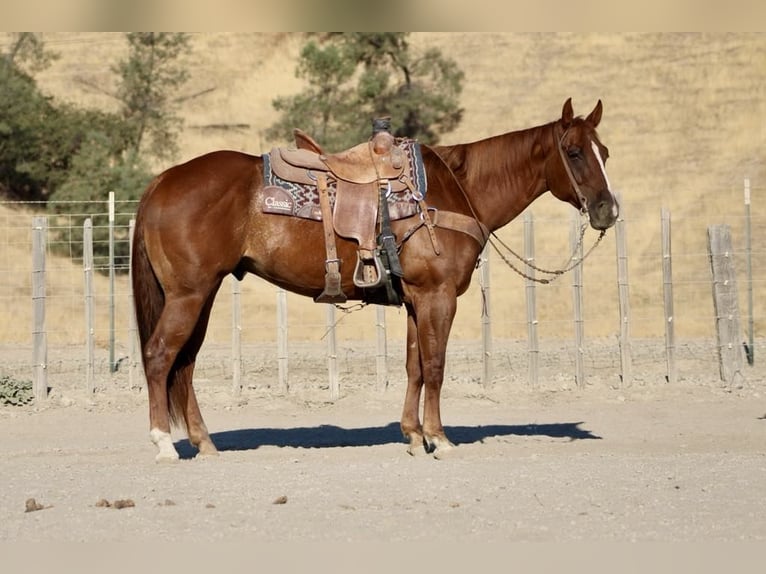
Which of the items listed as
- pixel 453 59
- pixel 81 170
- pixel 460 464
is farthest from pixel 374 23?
pixel 453 59

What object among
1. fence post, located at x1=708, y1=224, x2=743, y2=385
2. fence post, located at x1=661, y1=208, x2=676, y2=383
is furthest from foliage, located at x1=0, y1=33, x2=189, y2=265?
fence post, located at x1=708, y1=224, x2=743, y2=385

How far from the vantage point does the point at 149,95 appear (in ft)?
104

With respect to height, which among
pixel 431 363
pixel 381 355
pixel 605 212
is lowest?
pixel 431 363

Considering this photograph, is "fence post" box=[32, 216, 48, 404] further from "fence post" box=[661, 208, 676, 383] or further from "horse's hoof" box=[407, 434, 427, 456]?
"fence post" box=[661, 208, 676, 383]

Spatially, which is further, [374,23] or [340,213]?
[340,213]

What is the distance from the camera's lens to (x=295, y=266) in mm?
7648

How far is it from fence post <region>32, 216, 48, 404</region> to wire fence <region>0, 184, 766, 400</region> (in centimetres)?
→ 26

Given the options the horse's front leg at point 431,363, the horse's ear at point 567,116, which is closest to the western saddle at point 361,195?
the horse's front leg at point 431,363

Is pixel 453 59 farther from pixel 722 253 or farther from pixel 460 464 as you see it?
pixel 460 464

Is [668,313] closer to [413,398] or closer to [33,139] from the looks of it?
[413,398]

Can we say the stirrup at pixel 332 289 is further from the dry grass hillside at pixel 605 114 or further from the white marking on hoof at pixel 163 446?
the dry grass hillside at pixel 605 114

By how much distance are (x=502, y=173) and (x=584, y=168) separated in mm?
615

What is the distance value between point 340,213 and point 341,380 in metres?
6.08

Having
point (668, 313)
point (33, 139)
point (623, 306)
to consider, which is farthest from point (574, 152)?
point (33, 139)
